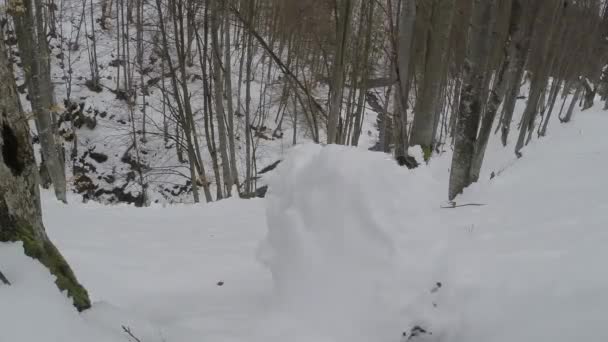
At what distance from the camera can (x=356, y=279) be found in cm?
194

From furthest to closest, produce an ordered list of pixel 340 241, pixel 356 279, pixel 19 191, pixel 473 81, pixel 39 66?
pixel 39 66, pixel 473 81, pixel 340 241, pixel 356 279, pixel 19 191

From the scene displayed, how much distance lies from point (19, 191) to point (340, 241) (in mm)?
1428

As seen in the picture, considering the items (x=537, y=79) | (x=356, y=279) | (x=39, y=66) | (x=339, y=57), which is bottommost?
(x=39, y=66)

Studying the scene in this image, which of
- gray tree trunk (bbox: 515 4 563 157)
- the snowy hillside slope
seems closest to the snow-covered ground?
gray tree trunk (bbox: 515 4 563 157)

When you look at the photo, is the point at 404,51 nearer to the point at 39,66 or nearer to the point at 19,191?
the point at 19,191

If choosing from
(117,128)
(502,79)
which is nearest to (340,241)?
(502,79)

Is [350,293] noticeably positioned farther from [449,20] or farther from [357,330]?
[449,20]

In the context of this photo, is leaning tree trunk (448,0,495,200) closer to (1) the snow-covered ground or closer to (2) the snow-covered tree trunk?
(1) the snow-covered ground

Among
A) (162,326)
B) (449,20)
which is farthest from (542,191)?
(162,326)

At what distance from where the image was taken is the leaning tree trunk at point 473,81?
14.8 ft

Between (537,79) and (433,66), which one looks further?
(537,79)

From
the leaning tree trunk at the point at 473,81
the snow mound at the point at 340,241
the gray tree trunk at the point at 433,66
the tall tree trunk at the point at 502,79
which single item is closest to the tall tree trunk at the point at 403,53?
the gray tree trunk at the point at 433,66

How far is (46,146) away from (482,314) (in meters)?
9.44

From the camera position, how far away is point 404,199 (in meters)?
2.11
